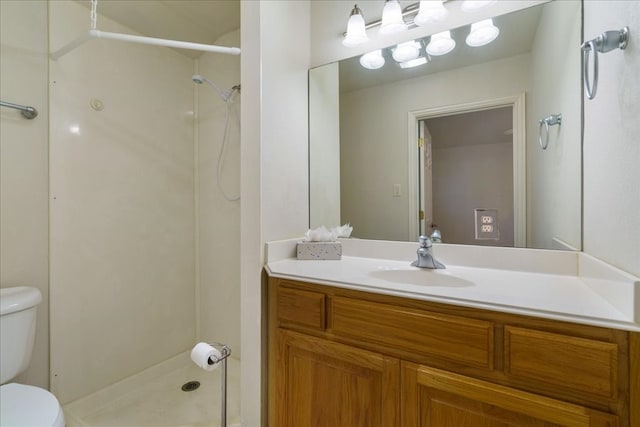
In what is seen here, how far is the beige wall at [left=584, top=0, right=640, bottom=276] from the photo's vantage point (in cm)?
65

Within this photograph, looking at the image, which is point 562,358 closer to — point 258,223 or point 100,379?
point 258,223

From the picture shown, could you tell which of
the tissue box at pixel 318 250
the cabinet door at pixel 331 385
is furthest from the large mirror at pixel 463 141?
the cabinet door at pixel 331 385

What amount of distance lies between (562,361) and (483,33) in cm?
130

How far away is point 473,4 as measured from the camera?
1223 mm

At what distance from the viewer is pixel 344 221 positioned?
162cm

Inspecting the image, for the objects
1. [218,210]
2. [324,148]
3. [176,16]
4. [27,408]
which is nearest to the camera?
[27,408]

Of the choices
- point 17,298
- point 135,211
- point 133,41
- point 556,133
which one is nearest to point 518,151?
point 556,133

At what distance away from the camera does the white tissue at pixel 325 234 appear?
55.4 inches

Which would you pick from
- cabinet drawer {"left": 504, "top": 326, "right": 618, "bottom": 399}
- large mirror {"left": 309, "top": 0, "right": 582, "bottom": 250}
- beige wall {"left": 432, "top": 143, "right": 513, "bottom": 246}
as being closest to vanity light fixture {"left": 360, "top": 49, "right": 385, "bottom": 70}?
large mirror {"left": 309, "top": 0, "right": 582, "bottom": 250}

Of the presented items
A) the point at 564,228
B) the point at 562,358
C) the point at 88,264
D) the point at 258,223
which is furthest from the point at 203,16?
the point at 562,358

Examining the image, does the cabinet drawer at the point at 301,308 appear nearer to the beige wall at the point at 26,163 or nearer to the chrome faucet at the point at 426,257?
the chrome faucet at the point at 426,257

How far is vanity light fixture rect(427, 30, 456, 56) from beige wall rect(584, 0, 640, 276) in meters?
0.47

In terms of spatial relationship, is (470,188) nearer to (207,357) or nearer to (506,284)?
(506,284)

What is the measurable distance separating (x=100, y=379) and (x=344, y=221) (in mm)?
1797
